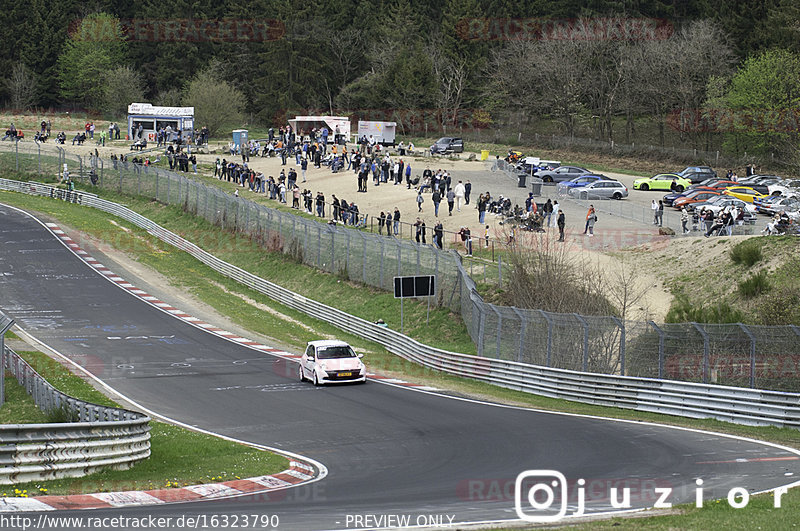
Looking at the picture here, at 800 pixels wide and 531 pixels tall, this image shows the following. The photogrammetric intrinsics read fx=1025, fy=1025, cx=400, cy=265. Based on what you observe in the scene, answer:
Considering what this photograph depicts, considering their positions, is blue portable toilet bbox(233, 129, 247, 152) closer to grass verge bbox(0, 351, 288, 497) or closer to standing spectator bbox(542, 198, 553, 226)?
standing spectator bbox(542, 198, 553, 226)

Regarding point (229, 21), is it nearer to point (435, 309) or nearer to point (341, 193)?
point (341, 193)

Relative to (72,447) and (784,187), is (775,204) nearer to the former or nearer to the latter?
(784,187)

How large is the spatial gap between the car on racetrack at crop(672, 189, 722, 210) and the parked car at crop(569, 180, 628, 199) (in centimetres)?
388

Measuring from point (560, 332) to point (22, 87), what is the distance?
344 ft

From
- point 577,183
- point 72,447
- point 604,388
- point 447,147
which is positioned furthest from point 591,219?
point 447,147

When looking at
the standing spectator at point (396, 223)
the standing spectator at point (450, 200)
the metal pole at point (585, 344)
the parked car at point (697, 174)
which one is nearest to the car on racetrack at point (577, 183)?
the parked car at point (697, 174)

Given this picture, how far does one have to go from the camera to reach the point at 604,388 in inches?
1042

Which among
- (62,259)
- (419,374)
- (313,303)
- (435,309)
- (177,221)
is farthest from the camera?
(177,221)

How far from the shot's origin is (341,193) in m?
61.8

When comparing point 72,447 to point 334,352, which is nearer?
point 72,447

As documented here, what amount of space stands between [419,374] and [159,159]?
160 ft

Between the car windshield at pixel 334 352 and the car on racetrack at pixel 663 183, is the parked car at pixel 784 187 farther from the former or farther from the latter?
the car windshield at pixel 334 352

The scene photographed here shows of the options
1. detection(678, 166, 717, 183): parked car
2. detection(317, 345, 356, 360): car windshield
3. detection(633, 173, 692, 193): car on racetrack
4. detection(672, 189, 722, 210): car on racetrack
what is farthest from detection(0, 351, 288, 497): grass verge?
detection(678, 166, 717, 183): parked car

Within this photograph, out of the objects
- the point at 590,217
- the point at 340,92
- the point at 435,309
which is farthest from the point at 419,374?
the point at 340,92
